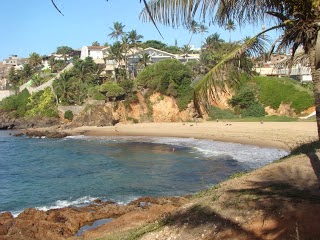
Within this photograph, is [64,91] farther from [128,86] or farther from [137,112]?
[137,112]

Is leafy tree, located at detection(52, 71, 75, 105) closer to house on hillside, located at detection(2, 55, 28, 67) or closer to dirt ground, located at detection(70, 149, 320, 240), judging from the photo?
dirt ground, located at detection(70, 149, 320, 240)

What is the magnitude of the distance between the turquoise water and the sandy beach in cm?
175

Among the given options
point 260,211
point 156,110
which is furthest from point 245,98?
point 260,211

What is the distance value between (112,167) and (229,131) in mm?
16513

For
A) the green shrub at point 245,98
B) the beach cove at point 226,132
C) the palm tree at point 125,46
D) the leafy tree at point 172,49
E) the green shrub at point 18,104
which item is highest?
the leafy tree at point 172,49

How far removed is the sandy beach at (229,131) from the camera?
35625mm

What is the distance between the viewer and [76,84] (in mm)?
61969

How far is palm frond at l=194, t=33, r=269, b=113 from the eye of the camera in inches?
253

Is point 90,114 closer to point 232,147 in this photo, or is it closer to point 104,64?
point 104,64

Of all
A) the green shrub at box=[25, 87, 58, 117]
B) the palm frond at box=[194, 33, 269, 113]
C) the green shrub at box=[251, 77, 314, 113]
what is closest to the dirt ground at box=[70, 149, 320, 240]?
the palm frond at box=[194, 33, 269, 113]

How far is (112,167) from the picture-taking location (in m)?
30.2

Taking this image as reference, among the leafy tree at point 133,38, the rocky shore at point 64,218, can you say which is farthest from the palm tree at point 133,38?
the rocky shore at point 64,218

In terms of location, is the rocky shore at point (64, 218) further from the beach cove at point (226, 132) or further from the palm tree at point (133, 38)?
the palm tree at point (133, 38)

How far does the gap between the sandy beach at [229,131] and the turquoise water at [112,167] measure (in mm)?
1752
